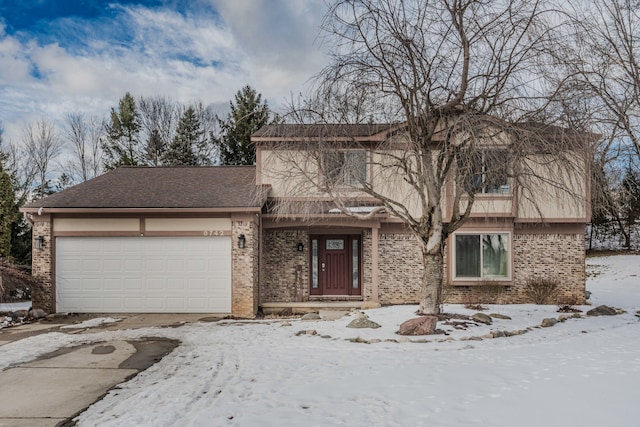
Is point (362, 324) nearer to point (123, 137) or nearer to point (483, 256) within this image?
point (483, 256)

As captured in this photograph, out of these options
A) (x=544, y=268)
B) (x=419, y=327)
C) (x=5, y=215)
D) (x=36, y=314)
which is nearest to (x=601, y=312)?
(x=544, y=268)

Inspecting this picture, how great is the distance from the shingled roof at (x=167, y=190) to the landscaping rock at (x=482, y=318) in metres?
5.71

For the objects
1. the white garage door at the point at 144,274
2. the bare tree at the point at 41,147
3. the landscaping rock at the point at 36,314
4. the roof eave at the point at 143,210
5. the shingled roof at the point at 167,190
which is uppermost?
the bare tree at the point at 41,147

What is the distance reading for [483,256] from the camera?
13.1 metres

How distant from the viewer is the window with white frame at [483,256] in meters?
13.0

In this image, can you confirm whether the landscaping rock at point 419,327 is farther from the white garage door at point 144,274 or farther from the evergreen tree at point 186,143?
the evergreen tree at point 186,143

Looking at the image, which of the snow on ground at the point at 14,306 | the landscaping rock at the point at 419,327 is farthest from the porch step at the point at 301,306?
the snow on ground at the point at 14,306

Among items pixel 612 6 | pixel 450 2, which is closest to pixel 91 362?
pixel 450 2

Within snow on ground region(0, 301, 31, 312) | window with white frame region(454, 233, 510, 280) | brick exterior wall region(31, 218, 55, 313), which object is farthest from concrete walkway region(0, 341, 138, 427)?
window with white frame region(454, 233, 510, 280)

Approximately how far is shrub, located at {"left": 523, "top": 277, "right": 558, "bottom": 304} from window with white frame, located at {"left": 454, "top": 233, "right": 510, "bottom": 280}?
29.6 inches

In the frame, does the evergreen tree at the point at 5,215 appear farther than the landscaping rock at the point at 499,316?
Yes

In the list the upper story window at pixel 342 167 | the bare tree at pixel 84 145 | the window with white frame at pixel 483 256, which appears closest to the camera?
the upper story window at pixel 342 167

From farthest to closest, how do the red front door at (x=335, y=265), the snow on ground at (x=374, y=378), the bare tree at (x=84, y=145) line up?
the bare tree at (x=84, y=145)
the red front door at (x=335, y=265)
the snow on ground at (x=374, y=378)

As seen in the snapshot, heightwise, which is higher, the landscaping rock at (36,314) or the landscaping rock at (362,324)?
the landscaping rock at (362,324)
